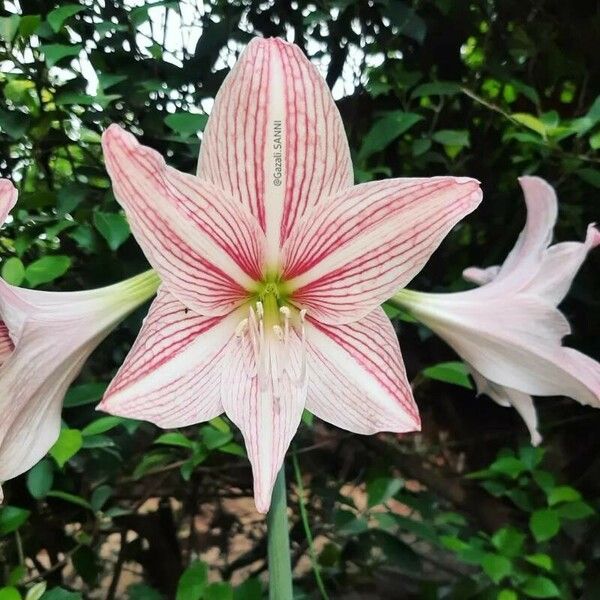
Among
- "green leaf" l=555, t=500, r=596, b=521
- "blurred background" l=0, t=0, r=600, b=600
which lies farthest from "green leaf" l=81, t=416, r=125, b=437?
"green leaf" l=555, t=500, r=596, b=521

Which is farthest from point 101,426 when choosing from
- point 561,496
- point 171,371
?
point 561,496

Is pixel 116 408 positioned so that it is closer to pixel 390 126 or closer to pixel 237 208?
pixel 237 208

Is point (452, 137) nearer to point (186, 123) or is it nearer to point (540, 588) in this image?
point (186, 123)

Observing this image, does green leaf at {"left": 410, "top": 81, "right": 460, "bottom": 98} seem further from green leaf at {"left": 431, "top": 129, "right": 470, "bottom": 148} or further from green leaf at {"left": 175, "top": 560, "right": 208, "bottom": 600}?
green leaf at {"left": 175, "top": 560, "right": 208, "bottom": 600}

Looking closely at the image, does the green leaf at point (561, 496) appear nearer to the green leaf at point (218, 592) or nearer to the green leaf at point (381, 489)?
the green leaf at point (381, 489)

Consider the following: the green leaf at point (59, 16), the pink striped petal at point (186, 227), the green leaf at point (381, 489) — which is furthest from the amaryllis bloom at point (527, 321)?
the green leaf at point (59, 16)
